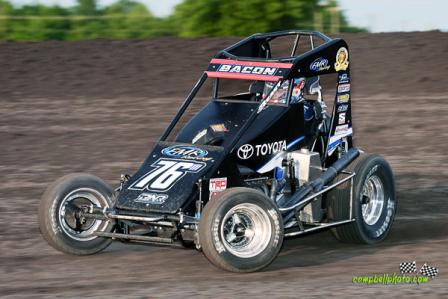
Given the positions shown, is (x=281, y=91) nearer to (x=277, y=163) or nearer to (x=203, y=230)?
(x=277, y=163)

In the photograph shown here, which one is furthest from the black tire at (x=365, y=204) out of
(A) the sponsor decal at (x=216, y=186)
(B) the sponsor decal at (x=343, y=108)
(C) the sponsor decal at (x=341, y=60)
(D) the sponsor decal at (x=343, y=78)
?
(A) the sponsor decal at (x=216, y=186)

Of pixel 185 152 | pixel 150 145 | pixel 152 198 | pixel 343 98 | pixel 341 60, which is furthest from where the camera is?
pixel 150 145

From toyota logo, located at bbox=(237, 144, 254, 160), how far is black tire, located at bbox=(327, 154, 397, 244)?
1033 mm

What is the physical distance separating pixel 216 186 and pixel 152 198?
0.59 metres

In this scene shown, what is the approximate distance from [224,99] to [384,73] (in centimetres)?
1082

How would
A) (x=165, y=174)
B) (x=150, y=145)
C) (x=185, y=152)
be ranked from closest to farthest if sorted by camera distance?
(x=165, y=174) < (x=185, y=152) < (x=150, y=145)

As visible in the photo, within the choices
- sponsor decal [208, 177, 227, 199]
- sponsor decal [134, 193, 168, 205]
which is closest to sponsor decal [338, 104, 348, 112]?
sponsor decal [208, 177, 227, 199]

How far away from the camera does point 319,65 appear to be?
10.1 metres

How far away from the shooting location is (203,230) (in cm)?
859

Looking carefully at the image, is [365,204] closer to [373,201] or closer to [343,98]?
[373,201]

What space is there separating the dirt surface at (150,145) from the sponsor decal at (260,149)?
3.34 feet

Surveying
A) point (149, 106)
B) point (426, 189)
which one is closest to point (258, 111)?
point (426, 189)

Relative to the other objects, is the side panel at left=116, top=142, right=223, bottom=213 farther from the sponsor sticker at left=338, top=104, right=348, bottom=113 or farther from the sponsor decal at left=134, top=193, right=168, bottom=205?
the sponsor sticker at left=338, top=104, right=348, bottom=113

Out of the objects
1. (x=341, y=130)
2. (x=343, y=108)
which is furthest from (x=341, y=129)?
(x=343, y=108)
